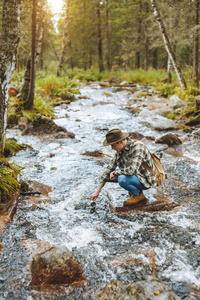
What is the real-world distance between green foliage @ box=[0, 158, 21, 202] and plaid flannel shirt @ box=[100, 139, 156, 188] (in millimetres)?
1612

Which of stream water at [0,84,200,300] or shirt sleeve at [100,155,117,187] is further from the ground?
shirt sleeve at [100,155,117,187]

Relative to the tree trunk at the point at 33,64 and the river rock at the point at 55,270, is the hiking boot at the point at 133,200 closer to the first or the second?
the river rock at the point at 55,270

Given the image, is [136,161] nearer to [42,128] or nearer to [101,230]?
[101,230]

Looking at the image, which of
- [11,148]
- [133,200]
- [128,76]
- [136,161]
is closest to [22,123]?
[11,148]

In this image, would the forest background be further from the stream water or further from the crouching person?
the crouching person

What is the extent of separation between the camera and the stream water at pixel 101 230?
8.71 ft

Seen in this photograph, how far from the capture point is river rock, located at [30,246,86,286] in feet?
8.32

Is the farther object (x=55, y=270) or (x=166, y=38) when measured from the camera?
A: (x=166, y=38)

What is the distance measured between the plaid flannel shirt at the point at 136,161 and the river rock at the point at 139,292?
1.74 metres

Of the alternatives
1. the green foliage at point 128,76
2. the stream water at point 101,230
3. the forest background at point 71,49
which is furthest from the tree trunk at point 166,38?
the stream water at point 101,230


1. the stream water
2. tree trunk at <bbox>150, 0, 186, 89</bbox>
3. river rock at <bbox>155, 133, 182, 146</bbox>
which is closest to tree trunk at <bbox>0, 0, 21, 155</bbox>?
the stream water

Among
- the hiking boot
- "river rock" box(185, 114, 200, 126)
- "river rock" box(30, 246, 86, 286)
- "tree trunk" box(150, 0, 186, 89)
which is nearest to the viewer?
"river rock" box(30, 246, 86, 286)

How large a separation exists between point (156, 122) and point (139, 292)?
831cm

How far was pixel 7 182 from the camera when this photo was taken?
163 inches
